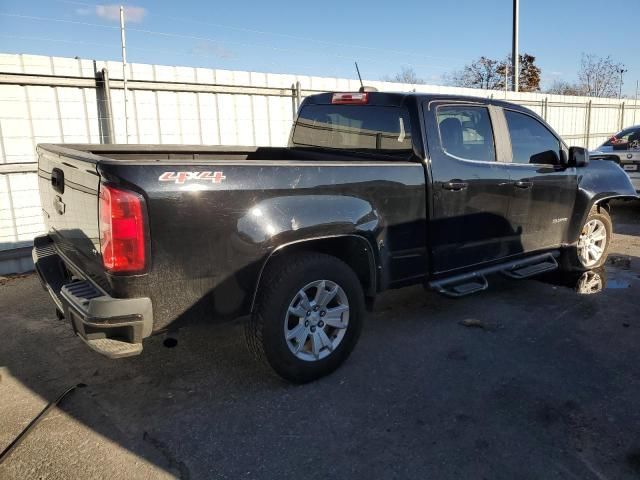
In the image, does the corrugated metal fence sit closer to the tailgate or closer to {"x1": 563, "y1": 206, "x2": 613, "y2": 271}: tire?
the tailgate

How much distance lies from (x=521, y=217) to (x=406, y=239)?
1477mm

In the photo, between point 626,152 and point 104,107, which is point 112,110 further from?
point 626,152

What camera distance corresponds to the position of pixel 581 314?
476 centimetres

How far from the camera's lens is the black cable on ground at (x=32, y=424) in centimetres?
273

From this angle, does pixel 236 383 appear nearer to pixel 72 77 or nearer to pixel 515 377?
pixel 515 377

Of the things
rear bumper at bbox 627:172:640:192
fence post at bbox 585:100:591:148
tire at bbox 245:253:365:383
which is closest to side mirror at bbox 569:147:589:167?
tire at bbox 245:253:365:383

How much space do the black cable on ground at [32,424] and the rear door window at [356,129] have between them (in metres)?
2.74

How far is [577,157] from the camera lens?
510 centimetres

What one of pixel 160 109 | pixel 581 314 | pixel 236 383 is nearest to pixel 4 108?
pixel 160 109

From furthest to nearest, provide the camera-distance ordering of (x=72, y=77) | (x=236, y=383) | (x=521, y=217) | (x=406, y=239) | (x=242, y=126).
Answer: (x=242, y=126), (x=72, y=77), (x=521, y=217), (x=406, y=239), (x=236, y=383)

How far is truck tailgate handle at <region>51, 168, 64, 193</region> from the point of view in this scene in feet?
10.7

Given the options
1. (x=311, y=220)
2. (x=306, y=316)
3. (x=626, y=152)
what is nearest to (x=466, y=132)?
(x=311, y=220)

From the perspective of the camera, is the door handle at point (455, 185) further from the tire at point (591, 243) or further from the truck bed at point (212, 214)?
the tire at point (591, 243)

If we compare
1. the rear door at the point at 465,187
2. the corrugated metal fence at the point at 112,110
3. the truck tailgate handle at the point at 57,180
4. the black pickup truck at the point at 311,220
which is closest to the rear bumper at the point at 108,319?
the black pickup truck at the point at 311,220
